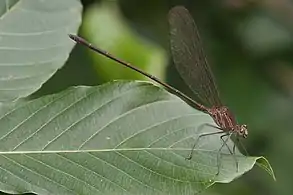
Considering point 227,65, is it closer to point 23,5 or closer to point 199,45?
point 199,45

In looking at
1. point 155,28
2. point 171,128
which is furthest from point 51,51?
point 155,28

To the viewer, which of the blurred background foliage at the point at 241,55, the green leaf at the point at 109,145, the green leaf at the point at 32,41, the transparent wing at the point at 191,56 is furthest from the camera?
the blurred background foliage at the point at 241,55

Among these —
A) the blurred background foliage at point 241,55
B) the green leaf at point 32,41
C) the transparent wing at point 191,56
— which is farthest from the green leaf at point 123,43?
the green leaf at point 32,41

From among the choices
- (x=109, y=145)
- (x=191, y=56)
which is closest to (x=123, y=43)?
(x=191, y=56)

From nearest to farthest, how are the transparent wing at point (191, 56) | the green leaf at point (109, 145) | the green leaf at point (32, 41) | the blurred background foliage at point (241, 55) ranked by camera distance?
the green leaf at point (109, 145)
the green leaf at point (32, 41)
the transparent wing at point (191, 56)
the blurred background foliage at point (241, 55)

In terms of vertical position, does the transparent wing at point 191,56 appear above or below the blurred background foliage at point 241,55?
above

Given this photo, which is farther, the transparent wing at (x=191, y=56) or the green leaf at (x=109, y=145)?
the transparent wing at (x=191, y=56)

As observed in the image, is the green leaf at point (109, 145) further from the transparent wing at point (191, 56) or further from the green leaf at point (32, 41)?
the transparent wing at point (191, 56)

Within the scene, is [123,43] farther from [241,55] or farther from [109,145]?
[109,145]

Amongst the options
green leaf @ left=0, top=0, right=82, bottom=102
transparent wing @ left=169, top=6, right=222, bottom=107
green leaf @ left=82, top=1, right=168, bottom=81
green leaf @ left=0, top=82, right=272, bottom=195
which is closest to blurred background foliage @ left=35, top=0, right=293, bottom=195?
green leaf @ left=82, top=1, right=168, bottom=81
